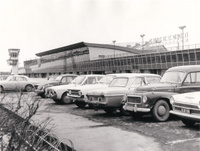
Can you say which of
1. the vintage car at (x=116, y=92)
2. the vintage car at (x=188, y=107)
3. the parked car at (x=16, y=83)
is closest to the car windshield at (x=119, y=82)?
the vintage car at (x=116, y=92)

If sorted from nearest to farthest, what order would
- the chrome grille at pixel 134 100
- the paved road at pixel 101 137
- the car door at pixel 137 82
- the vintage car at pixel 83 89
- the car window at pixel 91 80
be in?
the paved road at pixel 101 137
the chrome grille at pixel 134 100
the car door at pixel 137 82
the vintage car at pixel 83 89
the car window at pixel 91 80

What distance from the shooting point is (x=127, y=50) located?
299 ft

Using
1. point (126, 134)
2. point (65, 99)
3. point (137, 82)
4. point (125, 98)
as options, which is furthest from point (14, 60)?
point (126, 134)

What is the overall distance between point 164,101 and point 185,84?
0.94 metres

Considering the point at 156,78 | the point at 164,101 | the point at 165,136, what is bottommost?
the point at 165,136

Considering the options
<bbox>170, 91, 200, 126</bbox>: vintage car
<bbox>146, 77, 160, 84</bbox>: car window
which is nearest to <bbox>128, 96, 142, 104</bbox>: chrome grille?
<bbox>170, 91, 200, 126</bbox>: vintage car

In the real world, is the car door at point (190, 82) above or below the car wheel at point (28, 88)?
above

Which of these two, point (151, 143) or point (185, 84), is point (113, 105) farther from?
point (151, 143)

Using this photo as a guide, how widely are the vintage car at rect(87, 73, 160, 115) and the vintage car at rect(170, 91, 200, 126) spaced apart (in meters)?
2.50

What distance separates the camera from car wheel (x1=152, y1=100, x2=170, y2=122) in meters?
8.88

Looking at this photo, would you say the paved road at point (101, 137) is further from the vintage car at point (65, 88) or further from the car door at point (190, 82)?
the vintage car at point (65, 88)

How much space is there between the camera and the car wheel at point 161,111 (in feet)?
29.1

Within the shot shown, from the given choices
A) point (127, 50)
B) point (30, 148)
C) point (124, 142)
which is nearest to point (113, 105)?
point (124, 142)

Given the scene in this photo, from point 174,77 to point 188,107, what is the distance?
2.36 meters
